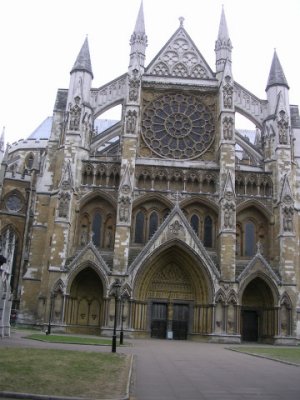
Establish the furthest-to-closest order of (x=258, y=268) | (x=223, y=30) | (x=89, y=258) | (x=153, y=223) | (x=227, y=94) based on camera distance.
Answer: (x=223, y=30) < (x=227, y=94) < (x=153, y=223) < (x=258, y=268) < (x=89, y=258)

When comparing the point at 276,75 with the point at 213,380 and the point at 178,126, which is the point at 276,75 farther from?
the point at 213,380

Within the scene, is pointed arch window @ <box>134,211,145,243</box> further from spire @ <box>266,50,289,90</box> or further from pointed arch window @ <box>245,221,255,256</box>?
spire @ <box>266,50,289,90</box>

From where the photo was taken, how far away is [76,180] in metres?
35.6

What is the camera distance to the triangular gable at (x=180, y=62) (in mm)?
40688

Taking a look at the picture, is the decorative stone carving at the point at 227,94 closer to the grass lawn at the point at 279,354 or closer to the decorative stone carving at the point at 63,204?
the decorative stone carving at the point at 63,204

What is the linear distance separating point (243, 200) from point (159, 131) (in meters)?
9.11

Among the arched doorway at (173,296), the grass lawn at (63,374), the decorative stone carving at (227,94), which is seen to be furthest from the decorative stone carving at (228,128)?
the grass lawn at (63,374)

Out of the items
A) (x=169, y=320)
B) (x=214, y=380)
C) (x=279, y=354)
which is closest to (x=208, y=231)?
(x=169, y=320)

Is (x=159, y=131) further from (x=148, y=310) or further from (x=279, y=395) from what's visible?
(x=279, y=395)

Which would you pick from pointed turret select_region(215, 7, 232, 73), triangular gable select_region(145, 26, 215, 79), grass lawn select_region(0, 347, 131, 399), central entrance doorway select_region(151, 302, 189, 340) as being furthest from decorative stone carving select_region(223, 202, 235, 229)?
grass lawn select_region(0, 347, 131, 399)

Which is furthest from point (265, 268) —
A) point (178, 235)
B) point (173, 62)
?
point (173, 62)

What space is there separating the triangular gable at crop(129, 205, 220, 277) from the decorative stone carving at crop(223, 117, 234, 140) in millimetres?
7436

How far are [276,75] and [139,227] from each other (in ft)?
58.3

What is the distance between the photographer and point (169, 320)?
34.5m
